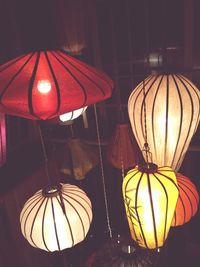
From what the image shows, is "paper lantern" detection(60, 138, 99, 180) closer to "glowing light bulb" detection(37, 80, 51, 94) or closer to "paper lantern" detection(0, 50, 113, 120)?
"paper lantern" detection(0, 50, 113, 120)

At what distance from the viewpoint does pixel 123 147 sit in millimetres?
3061

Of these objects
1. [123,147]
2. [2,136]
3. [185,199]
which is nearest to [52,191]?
[2,136]

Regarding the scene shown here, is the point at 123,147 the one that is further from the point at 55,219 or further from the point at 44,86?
the point at 44,86

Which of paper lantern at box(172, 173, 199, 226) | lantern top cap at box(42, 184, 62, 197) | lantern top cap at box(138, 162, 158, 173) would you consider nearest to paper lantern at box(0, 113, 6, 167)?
lantern top cap at box(42, 184, 62, 197)

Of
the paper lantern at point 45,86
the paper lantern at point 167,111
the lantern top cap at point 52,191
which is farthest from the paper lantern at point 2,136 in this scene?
the paper lantern at point 167,111

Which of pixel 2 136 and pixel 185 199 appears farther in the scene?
pixel 185 199

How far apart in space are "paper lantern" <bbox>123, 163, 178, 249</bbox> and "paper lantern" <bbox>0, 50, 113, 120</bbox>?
671 millimetres

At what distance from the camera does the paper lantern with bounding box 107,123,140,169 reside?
3.00m

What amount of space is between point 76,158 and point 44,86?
7.08 feet

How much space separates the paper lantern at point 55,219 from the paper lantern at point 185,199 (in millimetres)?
907

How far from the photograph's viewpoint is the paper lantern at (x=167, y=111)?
6.23 feet

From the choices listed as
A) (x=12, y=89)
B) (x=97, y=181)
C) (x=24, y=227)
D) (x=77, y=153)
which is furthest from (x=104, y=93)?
(x=97, y=181)

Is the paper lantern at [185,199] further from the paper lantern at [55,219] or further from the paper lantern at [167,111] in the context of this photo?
the paper lantern at [55,219]

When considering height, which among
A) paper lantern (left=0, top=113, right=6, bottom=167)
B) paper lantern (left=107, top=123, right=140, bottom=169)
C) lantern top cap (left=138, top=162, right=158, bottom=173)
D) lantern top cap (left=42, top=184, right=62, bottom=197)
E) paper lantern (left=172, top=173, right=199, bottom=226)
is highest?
paper lantern (left=0, top=113, right=6, bottom=167)
